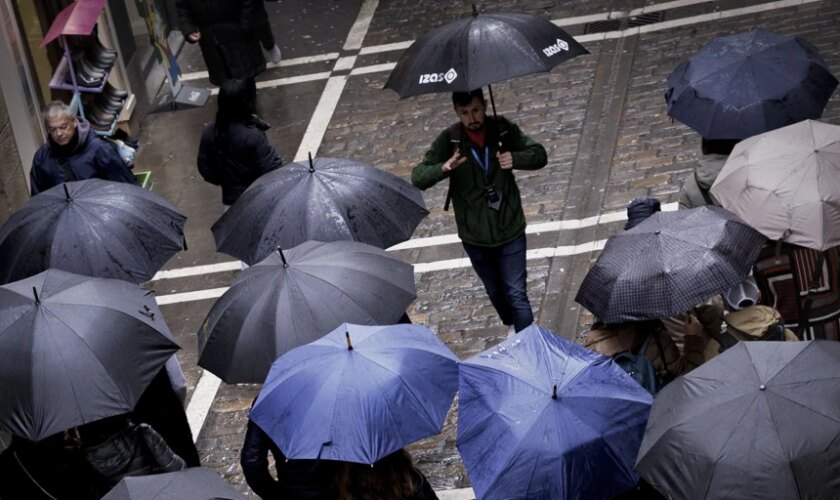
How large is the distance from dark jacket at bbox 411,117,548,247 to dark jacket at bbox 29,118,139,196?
2.40m

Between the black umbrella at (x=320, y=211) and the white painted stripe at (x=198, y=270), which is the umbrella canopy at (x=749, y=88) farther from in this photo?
the white painted stripe at (x=198, y=270)

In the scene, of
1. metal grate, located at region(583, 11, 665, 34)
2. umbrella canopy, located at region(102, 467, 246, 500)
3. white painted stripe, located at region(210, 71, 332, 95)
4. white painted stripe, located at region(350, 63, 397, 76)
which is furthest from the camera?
white painted stripe, located at region(210, 71, 332, 95)

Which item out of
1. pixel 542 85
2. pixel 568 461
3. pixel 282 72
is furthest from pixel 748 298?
pixel 282 72

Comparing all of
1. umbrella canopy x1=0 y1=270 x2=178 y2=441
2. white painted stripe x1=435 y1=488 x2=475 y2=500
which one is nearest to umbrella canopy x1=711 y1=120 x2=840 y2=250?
white painted stripe x1=435 y1=488 x2=475 y2=500

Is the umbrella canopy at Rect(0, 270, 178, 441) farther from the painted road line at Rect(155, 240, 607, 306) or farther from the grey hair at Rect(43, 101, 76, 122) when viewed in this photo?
the painted road line at Rect(155, 240, 607, 306)

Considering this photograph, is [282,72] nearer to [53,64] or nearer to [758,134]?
[53,64]

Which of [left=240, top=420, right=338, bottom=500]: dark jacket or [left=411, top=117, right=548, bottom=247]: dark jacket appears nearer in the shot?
[left=240, top=420, right=338, bottom=500]: dark jacket

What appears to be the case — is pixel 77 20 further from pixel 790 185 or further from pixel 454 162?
pixel 790 185

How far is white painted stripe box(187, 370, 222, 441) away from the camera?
9281mm

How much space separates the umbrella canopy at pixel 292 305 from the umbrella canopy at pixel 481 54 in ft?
4.77

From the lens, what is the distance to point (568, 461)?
5.36m

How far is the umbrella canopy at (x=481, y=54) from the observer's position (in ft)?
25.8

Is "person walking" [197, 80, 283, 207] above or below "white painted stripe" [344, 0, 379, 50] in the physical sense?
above

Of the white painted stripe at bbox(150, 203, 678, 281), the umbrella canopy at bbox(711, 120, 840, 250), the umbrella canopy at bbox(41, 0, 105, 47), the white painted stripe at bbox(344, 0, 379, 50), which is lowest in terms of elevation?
the white painted stripe at bbox(344, 0, 379, 50)
